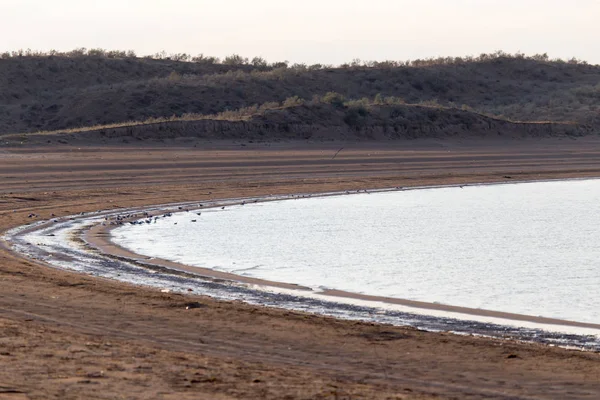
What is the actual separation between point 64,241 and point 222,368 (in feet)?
29.4

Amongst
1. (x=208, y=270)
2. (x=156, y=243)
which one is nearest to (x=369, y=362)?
(x=208, y=270)

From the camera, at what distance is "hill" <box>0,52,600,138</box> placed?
45.5 m

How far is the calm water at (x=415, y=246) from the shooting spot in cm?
1112

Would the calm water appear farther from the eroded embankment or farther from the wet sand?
the eroded embankment

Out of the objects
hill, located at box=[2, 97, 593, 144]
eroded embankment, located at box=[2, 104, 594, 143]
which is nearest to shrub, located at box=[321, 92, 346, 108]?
hill, located at box=[2, 97, 593, 144]

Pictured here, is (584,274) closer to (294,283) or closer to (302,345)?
(294,283)

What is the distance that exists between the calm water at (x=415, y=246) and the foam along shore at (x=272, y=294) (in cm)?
37

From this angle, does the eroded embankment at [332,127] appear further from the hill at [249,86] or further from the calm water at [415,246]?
the calm water at [415,246]

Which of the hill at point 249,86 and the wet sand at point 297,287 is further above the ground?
the hill at point 249,86

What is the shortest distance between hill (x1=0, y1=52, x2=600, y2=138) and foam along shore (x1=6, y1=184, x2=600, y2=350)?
25039 mm

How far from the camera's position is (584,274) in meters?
12.4

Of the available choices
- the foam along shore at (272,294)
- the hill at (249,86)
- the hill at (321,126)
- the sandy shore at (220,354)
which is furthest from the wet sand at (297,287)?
the hill at (249,86)

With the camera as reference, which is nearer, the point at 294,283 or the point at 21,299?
the point at 21,299

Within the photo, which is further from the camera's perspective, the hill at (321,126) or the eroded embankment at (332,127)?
the eroded embankment at (332,127)
